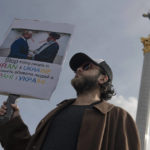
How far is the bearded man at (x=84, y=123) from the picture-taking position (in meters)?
3.40

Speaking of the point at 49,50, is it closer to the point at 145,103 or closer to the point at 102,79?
the point at 102,79

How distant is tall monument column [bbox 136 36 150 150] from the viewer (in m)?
22.8

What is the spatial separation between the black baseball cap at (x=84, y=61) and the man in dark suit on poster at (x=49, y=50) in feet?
0.78

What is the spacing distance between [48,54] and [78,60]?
0.36 m

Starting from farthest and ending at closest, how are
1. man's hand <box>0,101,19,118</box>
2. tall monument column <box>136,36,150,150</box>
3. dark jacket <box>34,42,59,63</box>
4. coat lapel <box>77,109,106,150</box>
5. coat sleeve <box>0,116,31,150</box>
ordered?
1. tall monument column <box>136,36,150,150</box>
2. dark jacket <box>34,42,59,63</box>
3. coat sleeve <box>0,116,31,150</box>
4. man's hand <box>0,101,19,118</box>
5. coat lapel <box>77,109,106,150</box>

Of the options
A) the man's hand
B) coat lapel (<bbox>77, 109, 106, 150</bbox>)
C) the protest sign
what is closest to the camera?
coat lapel (<bbox>77, 109, 106, 150</bbox>)

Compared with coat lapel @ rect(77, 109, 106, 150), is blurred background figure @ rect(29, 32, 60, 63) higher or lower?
higher

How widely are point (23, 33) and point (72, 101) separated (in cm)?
103

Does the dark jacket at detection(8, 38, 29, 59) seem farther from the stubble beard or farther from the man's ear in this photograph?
the man's ear

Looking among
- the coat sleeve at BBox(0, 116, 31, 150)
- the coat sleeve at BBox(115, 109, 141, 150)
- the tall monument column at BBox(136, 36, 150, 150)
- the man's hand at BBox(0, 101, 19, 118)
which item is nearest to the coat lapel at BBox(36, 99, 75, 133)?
the coat sleeve at BBox(0, 116, 31, 150)

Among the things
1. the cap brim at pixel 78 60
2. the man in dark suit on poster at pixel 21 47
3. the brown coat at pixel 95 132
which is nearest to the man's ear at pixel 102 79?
the cap brim at pixel 78 60

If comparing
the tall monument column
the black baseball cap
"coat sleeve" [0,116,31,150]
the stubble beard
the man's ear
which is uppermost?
the tall monument column

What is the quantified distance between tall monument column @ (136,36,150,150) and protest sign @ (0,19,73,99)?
19.1 m

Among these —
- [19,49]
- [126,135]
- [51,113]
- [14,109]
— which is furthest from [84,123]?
[19,49]
